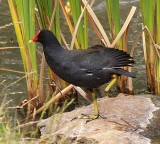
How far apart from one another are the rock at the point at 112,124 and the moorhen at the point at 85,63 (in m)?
0.20

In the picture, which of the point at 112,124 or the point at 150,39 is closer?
the point at 112,124

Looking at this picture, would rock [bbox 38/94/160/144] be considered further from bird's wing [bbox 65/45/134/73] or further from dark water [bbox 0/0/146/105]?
dark water [bbox 0/0/146/105]

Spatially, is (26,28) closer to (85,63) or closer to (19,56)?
(85,63)

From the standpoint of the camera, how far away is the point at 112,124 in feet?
13.1

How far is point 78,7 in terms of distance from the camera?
15.3ft

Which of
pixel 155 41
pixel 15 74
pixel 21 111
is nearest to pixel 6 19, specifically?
pixel 15 74

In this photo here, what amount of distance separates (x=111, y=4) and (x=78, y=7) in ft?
1.05

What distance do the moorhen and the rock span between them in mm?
201

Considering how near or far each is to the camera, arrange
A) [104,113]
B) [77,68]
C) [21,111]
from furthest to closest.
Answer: [21,111] < [104,113] < [77,68]

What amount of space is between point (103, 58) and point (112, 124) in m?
0.59

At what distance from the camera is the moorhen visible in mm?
4066

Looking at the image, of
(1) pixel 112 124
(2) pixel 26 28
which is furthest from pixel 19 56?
(1) pixel 112 124

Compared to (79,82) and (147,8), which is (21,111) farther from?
(147,8)

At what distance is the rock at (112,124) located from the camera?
3.67 metres
